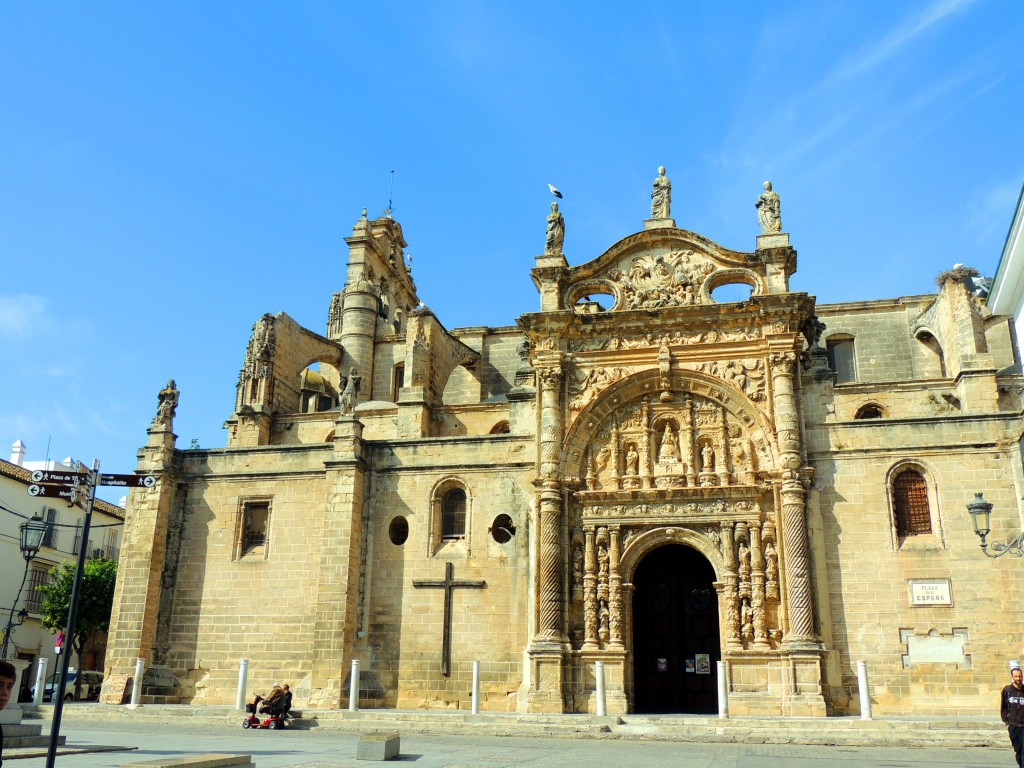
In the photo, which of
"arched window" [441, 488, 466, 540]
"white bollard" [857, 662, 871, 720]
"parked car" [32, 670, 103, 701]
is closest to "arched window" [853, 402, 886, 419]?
"white bollard" [857, 662, 871, 720]

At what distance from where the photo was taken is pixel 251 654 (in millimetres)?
23797

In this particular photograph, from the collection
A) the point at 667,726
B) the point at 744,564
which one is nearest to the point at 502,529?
the point at 744,564

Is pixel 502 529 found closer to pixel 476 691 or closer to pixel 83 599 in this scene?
pixel 476 691

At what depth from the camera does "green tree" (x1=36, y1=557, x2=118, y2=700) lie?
3678cm

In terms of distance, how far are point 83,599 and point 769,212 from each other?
99.9ft

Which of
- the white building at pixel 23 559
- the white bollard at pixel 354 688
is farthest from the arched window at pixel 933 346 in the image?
the white building at pixel 23 559

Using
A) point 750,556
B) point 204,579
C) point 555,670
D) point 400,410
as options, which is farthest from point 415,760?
point 400,410

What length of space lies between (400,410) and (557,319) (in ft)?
27.5

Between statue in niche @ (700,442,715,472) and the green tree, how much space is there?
25.3 metres

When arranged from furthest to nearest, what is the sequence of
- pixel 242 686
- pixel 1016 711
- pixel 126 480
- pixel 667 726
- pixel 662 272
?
pixel 662 272
pixel 242 686
pixel 667 726
pixel 1016 711
pixel 126 480

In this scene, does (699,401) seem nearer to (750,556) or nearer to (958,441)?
(750,556)

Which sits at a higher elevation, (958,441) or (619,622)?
(958,441)

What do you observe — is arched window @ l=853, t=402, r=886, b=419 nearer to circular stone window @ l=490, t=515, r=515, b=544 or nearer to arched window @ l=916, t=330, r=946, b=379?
arched window @ l=916, t=330, r=946, b=379

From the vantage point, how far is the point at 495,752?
13781mm
